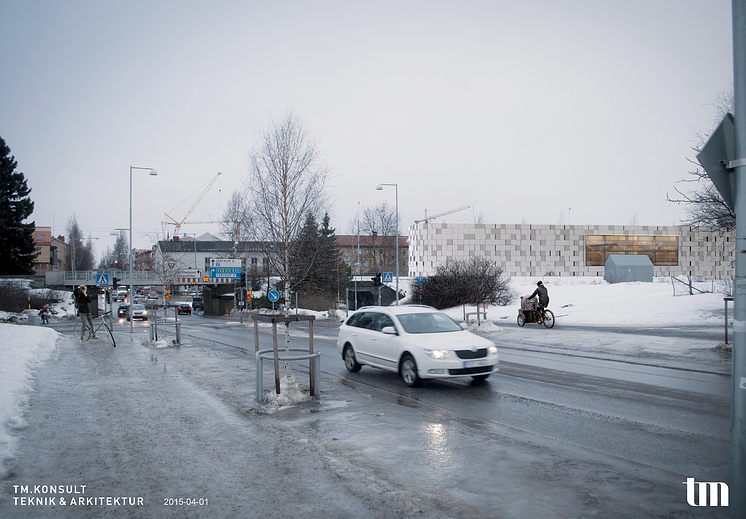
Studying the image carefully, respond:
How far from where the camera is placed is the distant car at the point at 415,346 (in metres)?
9.87

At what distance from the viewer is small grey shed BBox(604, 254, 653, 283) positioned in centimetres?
4562

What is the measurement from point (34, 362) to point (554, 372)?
1212cm

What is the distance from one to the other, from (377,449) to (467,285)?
3095 centimetres

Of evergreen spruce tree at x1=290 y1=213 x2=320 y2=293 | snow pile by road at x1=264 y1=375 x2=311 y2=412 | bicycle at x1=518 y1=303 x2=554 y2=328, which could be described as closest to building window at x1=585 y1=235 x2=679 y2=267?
evergreen spruce tree at x1=290 y1=213 x2=320 y2=293

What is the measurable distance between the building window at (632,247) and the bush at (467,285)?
22.7 metres

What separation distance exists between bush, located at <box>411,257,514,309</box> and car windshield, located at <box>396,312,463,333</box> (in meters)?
24.9

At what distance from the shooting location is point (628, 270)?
45688 millimetres

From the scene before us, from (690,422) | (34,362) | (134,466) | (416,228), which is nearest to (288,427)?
(134,466)

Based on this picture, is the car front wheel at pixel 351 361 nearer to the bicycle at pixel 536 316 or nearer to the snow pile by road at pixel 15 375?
the snow pile by road at pixel 15 375

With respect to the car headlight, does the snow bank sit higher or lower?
lower

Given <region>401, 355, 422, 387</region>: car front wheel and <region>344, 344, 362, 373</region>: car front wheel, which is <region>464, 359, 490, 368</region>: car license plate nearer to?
<region>401, 355, 422, 387</region>: car front wheel

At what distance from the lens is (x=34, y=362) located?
12594 mm

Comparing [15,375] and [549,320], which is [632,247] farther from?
[15,375]

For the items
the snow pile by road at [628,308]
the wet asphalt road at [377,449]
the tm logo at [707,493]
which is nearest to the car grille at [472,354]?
the wet asphalt road at [377,449]
